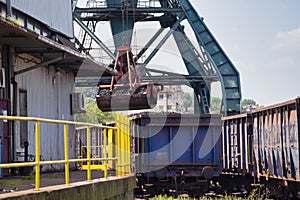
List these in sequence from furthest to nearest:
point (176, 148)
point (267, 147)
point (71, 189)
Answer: point (176, 148), point (267, 147), point (71, 189)

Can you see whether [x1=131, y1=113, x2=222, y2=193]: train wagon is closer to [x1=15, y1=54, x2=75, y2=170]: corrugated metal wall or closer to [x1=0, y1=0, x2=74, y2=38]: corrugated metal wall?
[x1=15, y1=54, x2=75, y2=170]: corrugated metal wall

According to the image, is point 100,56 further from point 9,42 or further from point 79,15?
point 9,42

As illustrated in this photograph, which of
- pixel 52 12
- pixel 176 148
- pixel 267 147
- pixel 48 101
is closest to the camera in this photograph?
pixel 52 12

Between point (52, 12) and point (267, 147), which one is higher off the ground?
point (52, 12)

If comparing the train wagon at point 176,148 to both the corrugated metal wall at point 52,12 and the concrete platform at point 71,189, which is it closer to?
the corrugated metal wall at point 52,12

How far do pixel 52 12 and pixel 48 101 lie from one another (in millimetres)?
2526

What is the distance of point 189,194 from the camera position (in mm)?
25656

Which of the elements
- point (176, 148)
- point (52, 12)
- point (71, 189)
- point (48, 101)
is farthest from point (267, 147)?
point (71, 189)

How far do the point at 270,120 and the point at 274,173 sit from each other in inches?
63.8

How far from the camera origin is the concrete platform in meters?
8.76

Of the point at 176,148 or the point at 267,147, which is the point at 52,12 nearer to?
the point at 267,147

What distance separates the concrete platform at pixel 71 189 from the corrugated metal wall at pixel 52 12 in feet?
16.5

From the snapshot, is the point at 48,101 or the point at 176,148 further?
the point at 176,148

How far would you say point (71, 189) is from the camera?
1002 centimetres
